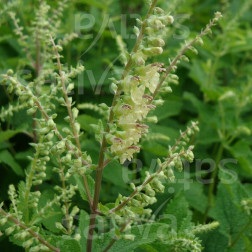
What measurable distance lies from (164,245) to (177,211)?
0.57 feet

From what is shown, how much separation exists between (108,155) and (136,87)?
0.16 m

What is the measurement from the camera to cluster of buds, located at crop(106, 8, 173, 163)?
2.57ft

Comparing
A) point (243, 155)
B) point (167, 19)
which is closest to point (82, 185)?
point (167, 19)

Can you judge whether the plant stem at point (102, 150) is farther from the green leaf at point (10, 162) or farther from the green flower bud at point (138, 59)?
the green leaf at point (10, 162)

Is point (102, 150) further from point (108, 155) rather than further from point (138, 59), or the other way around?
point (138, 59)

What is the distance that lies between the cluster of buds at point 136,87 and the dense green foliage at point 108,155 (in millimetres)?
15

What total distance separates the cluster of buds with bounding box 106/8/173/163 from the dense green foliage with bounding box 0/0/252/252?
0.05ft

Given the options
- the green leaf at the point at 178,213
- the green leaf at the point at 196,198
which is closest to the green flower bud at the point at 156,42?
the green leaf at the point at 178,213

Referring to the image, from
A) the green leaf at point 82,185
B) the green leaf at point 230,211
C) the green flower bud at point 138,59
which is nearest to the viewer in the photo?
the green flower bud at point 138,59

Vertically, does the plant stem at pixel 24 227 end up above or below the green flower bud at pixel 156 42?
below

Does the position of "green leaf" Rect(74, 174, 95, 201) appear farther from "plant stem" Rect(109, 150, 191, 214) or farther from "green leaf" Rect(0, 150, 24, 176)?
"green leaf" Rect(0, 150, 24, 176)

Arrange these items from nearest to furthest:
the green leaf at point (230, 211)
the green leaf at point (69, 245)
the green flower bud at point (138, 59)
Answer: the green flower bud at point (138, 59) < the green leaf at point (69, 245) < the green leaf at point (230, 211)

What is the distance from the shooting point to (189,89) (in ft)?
8.22

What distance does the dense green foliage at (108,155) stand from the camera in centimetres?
93
